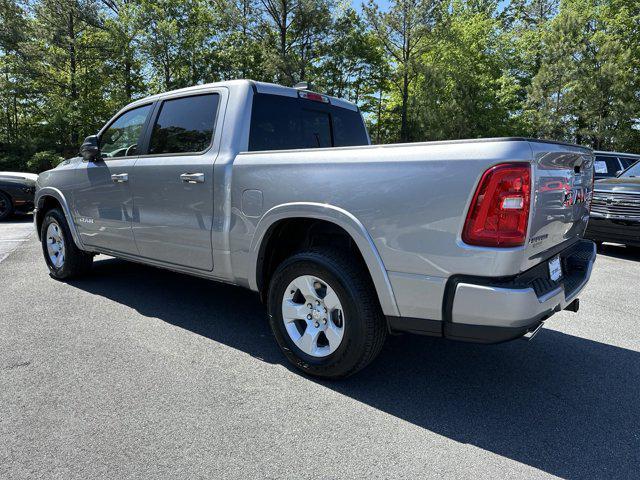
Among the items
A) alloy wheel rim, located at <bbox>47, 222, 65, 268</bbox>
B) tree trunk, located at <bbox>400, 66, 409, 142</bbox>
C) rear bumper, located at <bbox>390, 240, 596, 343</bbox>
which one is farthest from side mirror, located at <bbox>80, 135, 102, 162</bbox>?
tree trunk, located at <bbox>400, 66, 409, 142</bbox>

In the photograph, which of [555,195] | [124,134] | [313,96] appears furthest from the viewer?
[124,134]

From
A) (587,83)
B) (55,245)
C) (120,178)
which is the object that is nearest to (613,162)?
(120,178)

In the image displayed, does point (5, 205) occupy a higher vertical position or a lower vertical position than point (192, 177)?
lower

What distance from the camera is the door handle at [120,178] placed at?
4.07 m

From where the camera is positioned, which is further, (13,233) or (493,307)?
(13,233)

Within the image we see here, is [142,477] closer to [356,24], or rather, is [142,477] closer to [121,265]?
[121,265]

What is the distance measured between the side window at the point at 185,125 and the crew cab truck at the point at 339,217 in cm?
1

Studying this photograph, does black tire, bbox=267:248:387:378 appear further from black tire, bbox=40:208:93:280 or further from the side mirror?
black tire, bbox=40:208:93:280

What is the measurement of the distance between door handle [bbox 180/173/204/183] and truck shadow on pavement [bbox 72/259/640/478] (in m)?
1.26

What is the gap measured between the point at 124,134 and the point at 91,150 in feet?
1.22

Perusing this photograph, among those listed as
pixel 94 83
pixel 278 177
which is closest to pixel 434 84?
pixel 94 83

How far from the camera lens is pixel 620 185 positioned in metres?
7.41

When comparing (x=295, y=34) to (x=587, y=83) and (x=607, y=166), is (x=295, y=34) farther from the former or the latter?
(x=607, y=166)

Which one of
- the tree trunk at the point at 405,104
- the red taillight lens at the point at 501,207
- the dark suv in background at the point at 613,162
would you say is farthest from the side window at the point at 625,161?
the tree trunk at the point at 405,104
